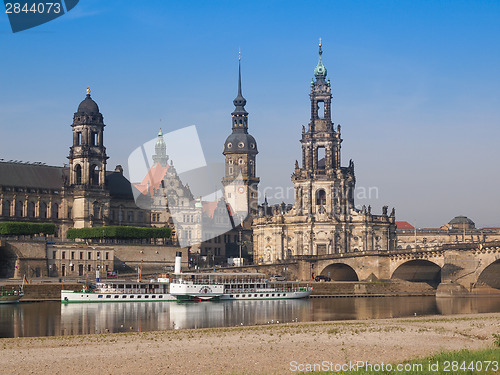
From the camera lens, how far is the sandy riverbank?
3334 cm

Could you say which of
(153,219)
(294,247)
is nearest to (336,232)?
(294,247)

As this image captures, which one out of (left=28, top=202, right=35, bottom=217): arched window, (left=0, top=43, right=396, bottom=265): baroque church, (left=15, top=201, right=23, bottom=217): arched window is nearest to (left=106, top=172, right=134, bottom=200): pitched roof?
(left=0, top=43, right=396, bottom=265): baroque church

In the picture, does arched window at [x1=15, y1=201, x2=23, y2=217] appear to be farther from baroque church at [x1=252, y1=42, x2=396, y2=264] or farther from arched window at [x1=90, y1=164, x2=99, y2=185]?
baroque church at [x1=252, y1=42, x2=396, y2=264]

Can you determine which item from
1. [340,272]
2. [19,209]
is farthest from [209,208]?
[19,209]

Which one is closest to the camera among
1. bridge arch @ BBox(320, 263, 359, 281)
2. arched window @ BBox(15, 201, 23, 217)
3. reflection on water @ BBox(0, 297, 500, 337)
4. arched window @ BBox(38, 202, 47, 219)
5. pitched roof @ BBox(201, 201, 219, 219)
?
reflection on water @ BBox(0, 297, 500, 337)

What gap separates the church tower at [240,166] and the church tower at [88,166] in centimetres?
3937

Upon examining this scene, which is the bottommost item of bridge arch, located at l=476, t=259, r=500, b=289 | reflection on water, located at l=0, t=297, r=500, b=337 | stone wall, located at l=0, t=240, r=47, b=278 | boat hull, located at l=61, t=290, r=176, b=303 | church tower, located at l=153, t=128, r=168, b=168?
reflection on water, located at l=0, t=297, r=500, b=337

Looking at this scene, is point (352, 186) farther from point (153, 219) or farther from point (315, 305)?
point (315, 305)

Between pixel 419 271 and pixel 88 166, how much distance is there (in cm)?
4284

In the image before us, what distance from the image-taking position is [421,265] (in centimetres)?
9744

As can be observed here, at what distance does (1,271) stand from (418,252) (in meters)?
45.0

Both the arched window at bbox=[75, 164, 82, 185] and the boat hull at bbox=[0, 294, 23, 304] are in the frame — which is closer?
the boat hull at bbox=[0, 294, 23, 304]

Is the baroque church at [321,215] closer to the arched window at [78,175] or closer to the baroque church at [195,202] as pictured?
the baroque church at [195,202]

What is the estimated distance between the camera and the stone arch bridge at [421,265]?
86.2 m
